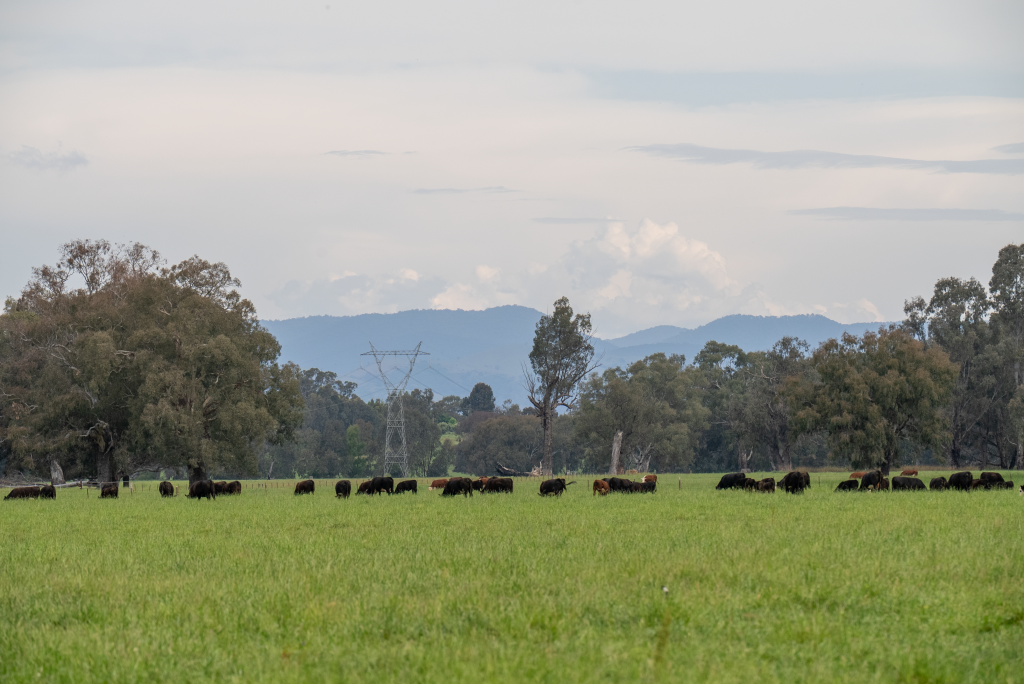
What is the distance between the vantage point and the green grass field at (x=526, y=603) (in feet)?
28.9

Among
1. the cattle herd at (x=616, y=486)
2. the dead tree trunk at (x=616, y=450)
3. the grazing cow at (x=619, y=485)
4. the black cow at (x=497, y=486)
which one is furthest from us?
the dead tree trunk at (x=616, y=450)

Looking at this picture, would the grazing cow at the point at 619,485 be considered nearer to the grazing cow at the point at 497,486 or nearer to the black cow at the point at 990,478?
the grazing cow at the point at 497,486

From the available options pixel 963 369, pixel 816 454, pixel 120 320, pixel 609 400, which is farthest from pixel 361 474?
pixel 963 369

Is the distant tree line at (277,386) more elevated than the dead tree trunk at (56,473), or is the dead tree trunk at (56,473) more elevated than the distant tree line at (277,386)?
the distant tree line at (277,386)

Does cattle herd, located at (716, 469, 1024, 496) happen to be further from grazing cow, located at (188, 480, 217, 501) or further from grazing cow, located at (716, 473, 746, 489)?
grazing cow, located at (188, 480, 217, 501)

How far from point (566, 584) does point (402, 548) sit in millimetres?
5381

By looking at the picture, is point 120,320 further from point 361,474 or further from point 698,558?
point 361,474

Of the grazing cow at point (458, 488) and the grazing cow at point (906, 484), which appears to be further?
the grazing cow at point (906, 484)

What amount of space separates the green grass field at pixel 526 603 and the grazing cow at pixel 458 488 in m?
15.4

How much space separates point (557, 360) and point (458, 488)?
1478 inches

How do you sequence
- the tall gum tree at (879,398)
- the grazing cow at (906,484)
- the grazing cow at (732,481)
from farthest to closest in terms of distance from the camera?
the tall gum tree at (879,398) < the grazing cow at (732,481) < the grazing cow at (906,484)

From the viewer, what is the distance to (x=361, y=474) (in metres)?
113

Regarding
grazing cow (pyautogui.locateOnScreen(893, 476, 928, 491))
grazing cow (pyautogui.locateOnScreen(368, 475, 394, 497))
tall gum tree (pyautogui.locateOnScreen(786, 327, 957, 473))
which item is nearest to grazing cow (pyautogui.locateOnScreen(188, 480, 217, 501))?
grazing cow (pyautogui.locateOnScreen(368, 475, 394, 497))

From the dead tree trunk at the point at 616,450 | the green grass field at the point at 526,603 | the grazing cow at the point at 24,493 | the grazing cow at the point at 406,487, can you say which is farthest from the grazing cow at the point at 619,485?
the dead tree trunk at the point at 616,450
